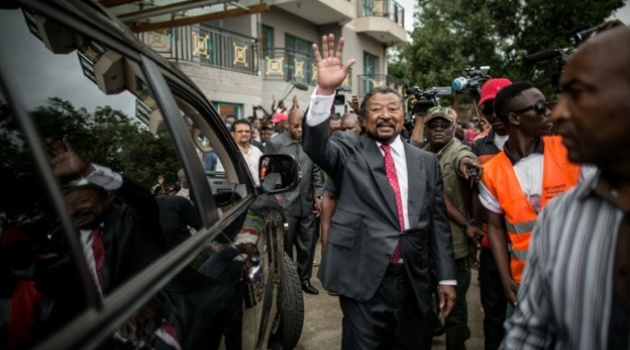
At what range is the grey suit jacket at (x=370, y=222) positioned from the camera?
2.50m

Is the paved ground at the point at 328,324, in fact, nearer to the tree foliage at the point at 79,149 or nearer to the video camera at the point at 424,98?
the video camera at the point at 424,98

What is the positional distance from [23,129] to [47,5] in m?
0.29

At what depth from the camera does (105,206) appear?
1294 millimetres

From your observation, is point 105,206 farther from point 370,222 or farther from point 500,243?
point 500,243

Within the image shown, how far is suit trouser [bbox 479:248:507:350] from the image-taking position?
2973 mm

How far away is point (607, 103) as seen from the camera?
41.3 inches

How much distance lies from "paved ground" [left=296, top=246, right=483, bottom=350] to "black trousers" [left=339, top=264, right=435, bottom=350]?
4.04 feet

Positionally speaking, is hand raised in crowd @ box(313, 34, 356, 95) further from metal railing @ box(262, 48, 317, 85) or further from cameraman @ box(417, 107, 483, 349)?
metal railing @ box(262, 48, 317, 85)

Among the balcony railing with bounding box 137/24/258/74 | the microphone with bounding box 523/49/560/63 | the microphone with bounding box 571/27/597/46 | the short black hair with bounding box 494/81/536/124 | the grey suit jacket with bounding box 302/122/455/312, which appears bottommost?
Answer: the grey suit jacket with bounding box 302/122/455/312

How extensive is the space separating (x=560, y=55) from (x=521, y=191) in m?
0.69

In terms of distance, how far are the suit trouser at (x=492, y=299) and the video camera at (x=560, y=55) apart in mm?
1171

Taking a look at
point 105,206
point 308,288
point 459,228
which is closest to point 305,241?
point 308,288

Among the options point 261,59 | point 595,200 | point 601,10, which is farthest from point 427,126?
point 601,10

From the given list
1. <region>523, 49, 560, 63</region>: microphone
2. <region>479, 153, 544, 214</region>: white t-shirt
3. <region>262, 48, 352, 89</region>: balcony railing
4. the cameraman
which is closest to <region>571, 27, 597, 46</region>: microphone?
<region>523, 49, 560, 63</region>: microphone
